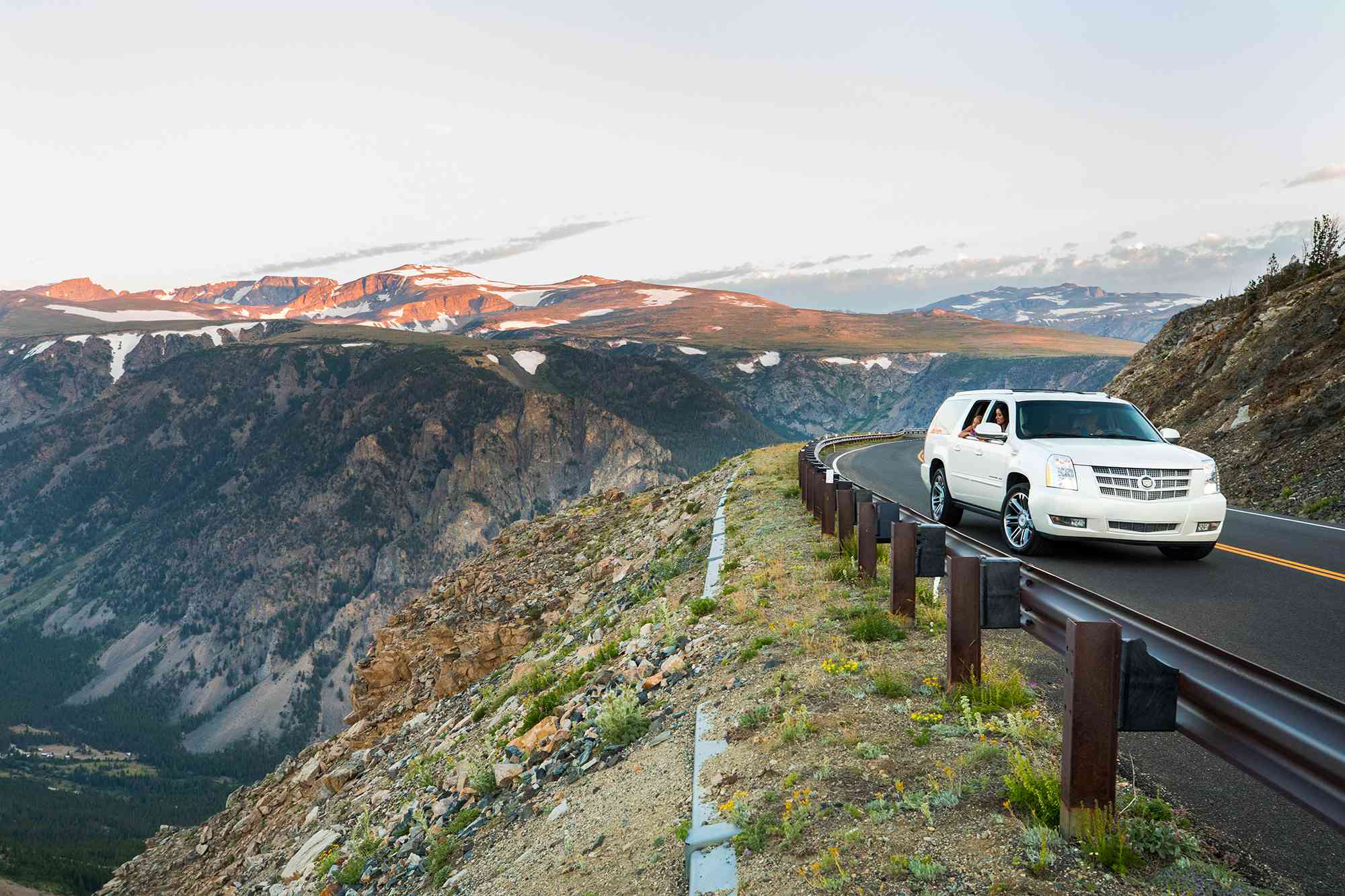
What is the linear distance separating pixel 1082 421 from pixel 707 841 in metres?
8.82

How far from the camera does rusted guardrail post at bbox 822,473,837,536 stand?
11.6 meters

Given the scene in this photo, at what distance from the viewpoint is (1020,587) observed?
16.0 feet

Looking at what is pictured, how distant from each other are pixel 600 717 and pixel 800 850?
293cm

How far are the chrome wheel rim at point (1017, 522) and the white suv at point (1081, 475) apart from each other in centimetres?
1

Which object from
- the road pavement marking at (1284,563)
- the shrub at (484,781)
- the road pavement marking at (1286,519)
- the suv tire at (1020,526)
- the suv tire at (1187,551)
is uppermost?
the suv tire at (1020,526)

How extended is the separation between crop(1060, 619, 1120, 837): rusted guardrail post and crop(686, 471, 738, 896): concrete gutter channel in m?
1.65

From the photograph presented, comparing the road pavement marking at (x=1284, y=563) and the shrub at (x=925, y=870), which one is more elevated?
the shrub at (x=925, y=870)

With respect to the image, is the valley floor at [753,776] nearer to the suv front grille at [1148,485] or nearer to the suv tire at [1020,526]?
the suv tire at [1020,526]

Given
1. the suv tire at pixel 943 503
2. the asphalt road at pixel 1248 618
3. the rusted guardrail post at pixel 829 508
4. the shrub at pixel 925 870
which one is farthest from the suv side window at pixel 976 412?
the shrub at pixel 925 870

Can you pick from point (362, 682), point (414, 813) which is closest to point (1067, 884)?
point (414, 813)

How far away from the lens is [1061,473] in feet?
30.6

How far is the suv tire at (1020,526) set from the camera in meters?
9.88

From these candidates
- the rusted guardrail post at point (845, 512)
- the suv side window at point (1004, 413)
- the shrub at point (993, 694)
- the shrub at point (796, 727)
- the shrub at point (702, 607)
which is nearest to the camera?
the shrub at point (993, 694)

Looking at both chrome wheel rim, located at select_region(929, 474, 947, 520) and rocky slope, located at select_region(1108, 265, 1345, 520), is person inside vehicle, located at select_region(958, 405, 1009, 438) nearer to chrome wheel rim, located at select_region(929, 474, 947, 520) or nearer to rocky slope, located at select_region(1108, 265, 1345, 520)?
chrome wheel rim, located at select_region(929, 474, 947, 520)
